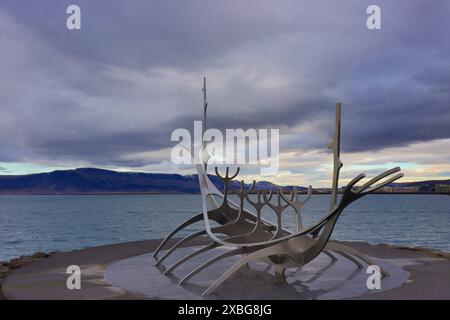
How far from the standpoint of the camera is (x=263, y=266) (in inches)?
669

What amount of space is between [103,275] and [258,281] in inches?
225

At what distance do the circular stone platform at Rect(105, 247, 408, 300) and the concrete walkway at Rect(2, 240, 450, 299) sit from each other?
17.5 inches

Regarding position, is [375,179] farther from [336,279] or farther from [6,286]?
[6,286]

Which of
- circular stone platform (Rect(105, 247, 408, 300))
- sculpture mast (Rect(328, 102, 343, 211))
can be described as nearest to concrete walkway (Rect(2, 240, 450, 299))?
circular stone platform (Rect(105, 247, 408, 300))

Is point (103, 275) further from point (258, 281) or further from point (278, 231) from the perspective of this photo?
point (278, 231)

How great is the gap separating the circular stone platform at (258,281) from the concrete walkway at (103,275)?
0.44m

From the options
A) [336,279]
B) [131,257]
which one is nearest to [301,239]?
[336,279]

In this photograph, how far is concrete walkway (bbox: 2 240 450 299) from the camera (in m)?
12.8

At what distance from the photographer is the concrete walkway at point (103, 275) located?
12.8 m

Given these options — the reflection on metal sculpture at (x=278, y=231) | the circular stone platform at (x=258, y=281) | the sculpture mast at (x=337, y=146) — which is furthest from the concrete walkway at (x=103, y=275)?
the sculpture mast at (x=337, y=146)

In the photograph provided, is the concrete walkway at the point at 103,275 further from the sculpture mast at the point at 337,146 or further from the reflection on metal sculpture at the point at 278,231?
the sculpture mast at the point at 337,146

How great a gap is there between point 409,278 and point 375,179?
562cm

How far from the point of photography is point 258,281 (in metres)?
14.3

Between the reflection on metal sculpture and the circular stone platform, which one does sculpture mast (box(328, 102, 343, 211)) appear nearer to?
the reflection on metal sculpture
